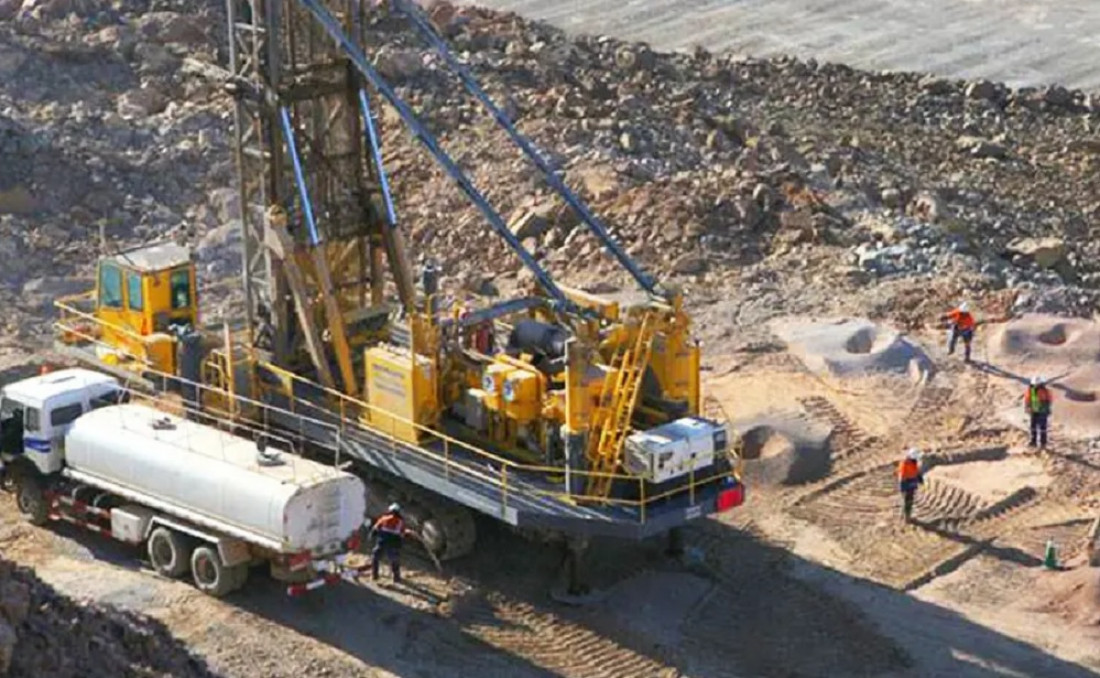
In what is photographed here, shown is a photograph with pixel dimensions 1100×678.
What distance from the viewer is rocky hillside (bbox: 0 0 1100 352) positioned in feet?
115

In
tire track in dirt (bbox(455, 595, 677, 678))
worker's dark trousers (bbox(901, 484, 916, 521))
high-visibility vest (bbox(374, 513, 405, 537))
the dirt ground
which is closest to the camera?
tire track in dirt (bbox(455, 595, 677, 678))

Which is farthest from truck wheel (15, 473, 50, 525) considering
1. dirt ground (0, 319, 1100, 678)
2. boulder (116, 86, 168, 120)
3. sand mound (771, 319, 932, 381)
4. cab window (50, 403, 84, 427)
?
boulder (116, 86, 168, 120)

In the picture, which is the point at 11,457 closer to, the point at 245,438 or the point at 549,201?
the point at 245,438

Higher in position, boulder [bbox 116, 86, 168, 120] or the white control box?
boulder [bbox 116, 86, 168, 120]

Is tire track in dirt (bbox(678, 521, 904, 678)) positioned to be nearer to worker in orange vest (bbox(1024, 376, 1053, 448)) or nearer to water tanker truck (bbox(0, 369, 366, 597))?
water tanker truck (bbox(0, 369, 366, 597))

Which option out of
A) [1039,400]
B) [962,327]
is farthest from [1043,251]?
[1039,400]

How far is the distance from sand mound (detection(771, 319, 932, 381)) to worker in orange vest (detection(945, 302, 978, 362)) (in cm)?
45

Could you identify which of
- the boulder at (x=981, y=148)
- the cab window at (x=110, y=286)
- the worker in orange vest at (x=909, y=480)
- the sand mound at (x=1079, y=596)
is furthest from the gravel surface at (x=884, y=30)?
the sand mound at (x=1079, y=596)

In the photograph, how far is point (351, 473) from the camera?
26.6 m

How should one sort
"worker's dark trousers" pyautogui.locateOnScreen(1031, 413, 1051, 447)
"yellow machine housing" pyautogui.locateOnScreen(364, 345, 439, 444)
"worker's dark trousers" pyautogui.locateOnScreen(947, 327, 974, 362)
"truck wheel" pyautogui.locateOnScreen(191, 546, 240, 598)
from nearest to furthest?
"truck wheel" pyautogui.locateOnScreen(191, 546, 240, 598) < "yellow machine housing" pyautogui.locateOnScreen(364, 345, 439, 444) < "worker's dark trousers" pyautogui.locateOnScreen(1031, 413, 1051, 447) < "worker's dark trousers" pyautogui.locateOnScreen(947, 327, 974, 362)

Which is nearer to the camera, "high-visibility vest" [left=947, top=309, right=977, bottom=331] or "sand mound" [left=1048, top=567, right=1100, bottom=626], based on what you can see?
"sand mound" [left=1048, top=567, right=1100, bottom=626]

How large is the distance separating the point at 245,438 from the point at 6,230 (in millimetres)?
10326

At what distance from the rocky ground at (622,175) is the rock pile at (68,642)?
10.2 metres

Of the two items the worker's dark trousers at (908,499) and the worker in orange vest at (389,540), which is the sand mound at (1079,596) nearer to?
the worker's dark trousers at (908,499)
